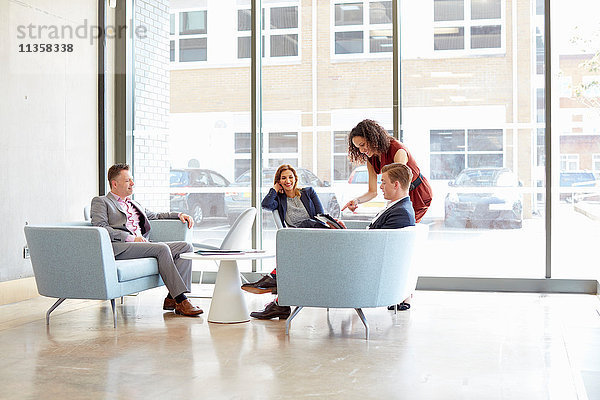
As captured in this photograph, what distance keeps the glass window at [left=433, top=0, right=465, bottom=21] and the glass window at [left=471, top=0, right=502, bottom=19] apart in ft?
0.44

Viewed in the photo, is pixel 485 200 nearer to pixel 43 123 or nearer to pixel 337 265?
pixel 337 265

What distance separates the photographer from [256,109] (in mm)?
7293

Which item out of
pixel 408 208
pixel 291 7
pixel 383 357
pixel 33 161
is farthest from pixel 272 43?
pixel 383 357

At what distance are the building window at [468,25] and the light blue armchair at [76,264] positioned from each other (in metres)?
3.88

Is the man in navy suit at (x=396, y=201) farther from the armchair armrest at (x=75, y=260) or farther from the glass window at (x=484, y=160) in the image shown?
the glass window at (x=484, y=160)

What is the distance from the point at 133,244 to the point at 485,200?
11.3 feet

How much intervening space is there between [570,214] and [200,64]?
4077 mm

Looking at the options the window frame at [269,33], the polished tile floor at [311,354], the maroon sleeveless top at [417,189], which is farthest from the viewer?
the window frame at [269,33]

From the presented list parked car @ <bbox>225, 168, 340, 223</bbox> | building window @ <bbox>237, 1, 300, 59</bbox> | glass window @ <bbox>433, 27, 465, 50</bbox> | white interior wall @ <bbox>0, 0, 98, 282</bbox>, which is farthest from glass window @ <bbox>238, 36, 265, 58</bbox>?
glass window @ <bbox>433, 27, 465, 50</bbox>

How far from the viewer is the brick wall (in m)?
7.61

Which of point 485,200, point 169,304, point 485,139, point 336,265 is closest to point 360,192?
point 485,200

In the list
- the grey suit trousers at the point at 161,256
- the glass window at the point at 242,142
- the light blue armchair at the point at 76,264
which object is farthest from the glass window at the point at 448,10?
the light blue armchair at the point at 76,264

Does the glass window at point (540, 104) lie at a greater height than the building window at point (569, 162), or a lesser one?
greater

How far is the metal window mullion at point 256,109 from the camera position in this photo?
23.9 ft
